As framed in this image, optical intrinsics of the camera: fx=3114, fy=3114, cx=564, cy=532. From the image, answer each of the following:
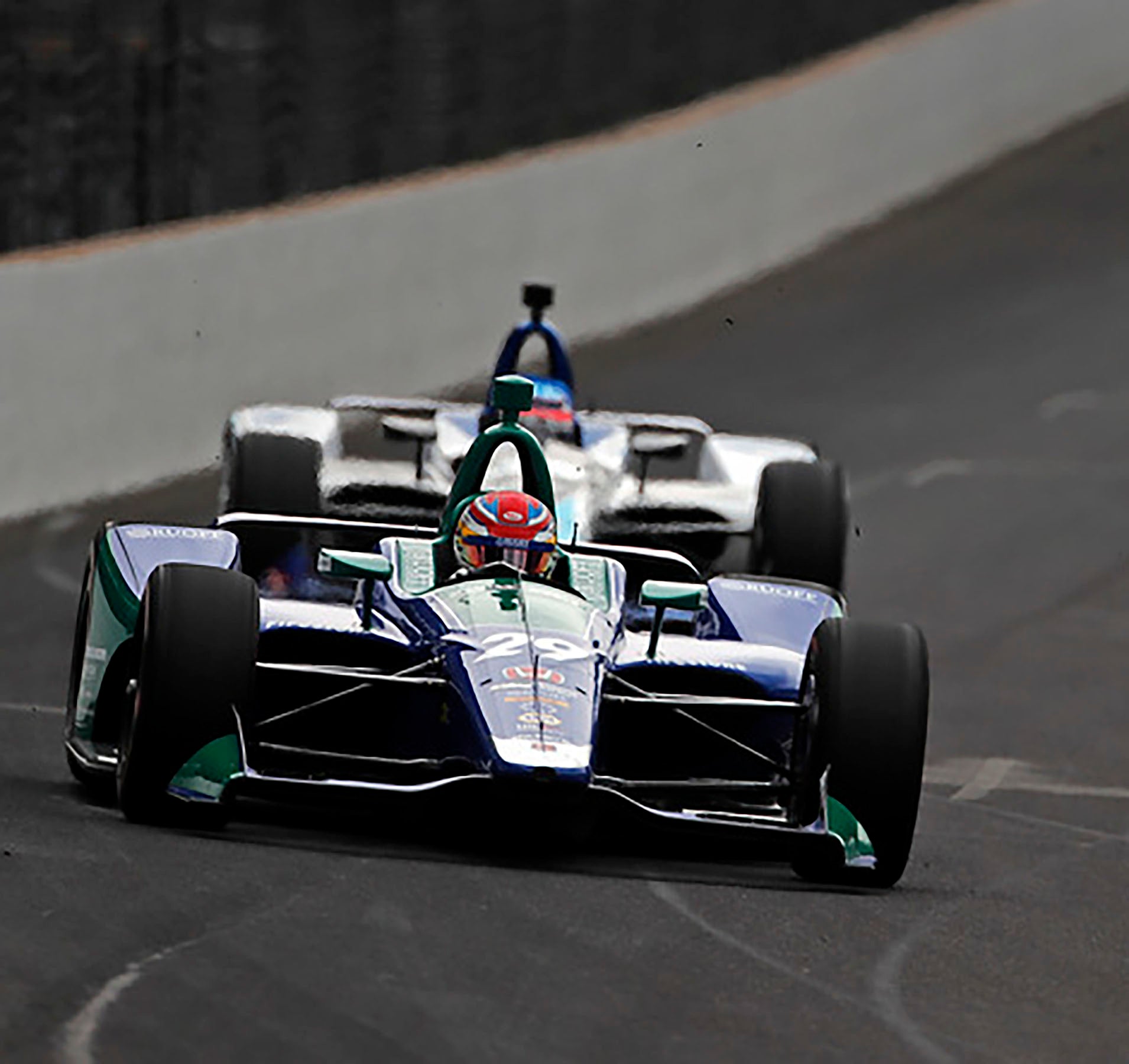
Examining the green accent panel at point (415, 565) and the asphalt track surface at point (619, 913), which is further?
the green accent panel at point (415, 565)

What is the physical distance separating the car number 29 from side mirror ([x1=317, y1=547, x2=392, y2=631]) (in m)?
0.54

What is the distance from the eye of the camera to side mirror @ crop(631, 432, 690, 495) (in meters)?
15.2

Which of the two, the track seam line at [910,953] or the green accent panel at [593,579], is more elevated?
the green accent panel at [593,579]

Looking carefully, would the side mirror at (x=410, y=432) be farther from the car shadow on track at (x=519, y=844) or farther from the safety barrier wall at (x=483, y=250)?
the car shadow on track at (x=519, y=844)

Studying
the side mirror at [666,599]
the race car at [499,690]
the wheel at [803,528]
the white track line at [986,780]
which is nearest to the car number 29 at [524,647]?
the race car at [499,690]

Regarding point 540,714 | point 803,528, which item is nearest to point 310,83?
point 803,528

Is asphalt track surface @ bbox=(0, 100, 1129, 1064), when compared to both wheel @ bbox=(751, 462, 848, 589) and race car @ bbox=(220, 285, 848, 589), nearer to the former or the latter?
wheel @ bbox=(751, 462, 848, 589)

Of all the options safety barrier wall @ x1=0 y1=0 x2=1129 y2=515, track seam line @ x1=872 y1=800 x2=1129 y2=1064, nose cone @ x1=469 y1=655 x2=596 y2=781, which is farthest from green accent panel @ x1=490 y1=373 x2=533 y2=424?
safety barrier wall @ x1=0 y1=0 x2=1129 y2=515

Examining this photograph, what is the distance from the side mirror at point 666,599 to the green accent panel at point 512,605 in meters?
0.21

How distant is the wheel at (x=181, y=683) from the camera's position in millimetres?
9625

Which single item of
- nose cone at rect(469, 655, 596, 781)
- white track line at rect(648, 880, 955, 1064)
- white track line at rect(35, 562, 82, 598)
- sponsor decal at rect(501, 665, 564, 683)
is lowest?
white track line at rect(35, 562, 82, 598)

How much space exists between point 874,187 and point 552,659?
2170 cm

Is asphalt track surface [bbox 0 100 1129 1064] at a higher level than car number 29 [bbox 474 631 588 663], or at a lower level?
lower

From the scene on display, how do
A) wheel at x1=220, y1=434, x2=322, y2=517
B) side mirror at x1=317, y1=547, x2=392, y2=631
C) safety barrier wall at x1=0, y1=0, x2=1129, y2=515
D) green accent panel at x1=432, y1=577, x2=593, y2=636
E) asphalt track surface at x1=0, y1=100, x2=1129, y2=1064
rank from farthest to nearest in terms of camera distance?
Result: safety barrier wall at x1=0, y1=0, x2=1129, y2=515 → wheel at x1=220, y1=434, x2=322, y2=517 → side mirror at x1=317, y1=547, x2=392, y2=631 → green accent panel at x1=432, y1=577, x2=593, y2=636 → asphalt track surface at x1=0, y1=100, x2=1129, y2=1064
